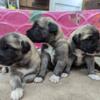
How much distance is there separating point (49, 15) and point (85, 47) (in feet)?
1.82

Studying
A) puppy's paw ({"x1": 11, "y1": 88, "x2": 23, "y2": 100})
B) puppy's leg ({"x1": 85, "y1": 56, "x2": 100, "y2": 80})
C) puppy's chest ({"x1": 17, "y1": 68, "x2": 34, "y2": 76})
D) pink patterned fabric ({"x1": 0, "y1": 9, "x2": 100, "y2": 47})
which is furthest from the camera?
pink patterned fabric ({"x1": 0, "y1": 9, "x2": 100, "y2": 47})

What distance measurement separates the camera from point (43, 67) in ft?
4.42

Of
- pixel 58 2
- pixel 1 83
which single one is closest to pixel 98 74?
pixel 1 83

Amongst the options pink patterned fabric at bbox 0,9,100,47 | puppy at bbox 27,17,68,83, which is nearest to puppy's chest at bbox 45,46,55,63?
puppy at bbox 27,17,68,83

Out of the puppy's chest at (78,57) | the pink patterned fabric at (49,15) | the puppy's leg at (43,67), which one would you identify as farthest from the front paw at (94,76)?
the pink patterned fabric at (49,15)

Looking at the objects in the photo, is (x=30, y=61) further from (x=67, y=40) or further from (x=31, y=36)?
(x=67, y=40)

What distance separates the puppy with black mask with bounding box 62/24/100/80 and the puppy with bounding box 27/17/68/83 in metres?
0.05

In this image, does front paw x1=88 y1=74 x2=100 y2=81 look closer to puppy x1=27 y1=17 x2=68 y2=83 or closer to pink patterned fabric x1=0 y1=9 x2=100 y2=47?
puppy x1=27 y1=17 x2=68 y2=83

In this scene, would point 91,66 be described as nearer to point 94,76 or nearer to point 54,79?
point 94,76

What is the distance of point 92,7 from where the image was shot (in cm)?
305

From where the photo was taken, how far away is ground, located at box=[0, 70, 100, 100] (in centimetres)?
115

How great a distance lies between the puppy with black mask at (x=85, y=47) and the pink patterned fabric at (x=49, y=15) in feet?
1.18

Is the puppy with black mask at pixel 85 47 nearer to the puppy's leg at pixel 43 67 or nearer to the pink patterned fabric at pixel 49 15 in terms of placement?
the puppy's leg at pixel 43 67

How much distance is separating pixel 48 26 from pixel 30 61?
200 millimetres
